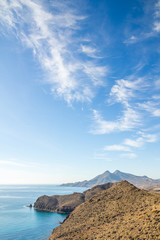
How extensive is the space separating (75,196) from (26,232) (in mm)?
85782

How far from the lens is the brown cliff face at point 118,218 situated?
3450 centimetres

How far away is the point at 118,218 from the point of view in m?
45.5

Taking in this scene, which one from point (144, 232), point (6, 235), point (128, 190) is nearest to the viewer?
point (144, 232)

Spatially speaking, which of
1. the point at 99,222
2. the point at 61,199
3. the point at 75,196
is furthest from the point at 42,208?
the point at 99,222

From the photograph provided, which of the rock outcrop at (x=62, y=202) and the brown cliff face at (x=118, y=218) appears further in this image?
the rock outcrop at (x=62, y=202)

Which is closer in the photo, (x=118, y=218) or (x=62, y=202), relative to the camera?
(x=118, y=218)

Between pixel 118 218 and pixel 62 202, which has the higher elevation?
pixel 118 218

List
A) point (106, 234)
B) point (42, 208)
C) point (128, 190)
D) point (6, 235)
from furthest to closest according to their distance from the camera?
1. point (42, 208)
2. point (6, 235)
3. point (128, 190)
4. point (106, 234)

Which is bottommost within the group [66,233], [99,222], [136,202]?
[66,233]

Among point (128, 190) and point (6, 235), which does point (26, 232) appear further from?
point (128, 190)

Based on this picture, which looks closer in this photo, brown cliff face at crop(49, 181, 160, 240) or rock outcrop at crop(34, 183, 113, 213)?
brown cliff face at crop(49, 181, 160, 240)

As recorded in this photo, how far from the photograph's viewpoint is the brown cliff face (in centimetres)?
3450

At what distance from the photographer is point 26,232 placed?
78.9m

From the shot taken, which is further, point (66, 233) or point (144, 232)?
point (66, 233)
